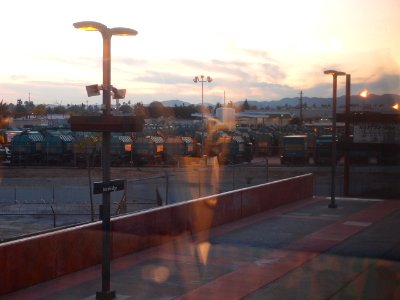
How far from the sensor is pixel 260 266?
14.5 metres

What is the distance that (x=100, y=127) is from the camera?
10859 millimetres

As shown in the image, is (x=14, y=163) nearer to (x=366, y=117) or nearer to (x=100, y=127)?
(x=366, y=117)

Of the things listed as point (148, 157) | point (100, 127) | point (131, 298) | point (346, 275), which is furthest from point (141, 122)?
point (148, 157)

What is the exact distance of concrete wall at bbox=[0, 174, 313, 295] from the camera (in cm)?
1194

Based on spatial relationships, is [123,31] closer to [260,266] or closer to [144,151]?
[260,266]

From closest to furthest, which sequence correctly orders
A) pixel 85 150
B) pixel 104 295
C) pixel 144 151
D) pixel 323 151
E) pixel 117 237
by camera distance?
1. pixel 104 295
2. pixel 117 237
3. pixel 85 150
4. pixel 323 151
5. pixel 144 151

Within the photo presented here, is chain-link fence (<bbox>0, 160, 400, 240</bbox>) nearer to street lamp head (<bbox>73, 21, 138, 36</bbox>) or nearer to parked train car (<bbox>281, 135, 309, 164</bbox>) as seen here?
street lamp head (<bbox>73, 21, 138, 36</bbox>)

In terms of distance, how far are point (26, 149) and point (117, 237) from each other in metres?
44.5

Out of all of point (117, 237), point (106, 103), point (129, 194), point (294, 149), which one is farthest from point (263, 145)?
point (106, 103)

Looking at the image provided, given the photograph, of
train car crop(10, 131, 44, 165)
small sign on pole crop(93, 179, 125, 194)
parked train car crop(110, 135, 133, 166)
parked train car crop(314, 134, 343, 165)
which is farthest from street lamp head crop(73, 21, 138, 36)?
train car crop(10, 131, 44, 165)

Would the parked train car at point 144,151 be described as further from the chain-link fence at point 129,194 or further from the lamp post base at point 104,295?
the lamp post base at point 104,295

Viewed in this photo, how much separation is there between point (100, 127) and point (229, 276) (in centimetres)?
444

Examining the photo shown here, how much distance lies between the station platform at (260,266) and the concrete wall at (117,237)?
0.22m

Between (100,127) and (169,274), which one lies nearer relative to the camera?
(100,127)
